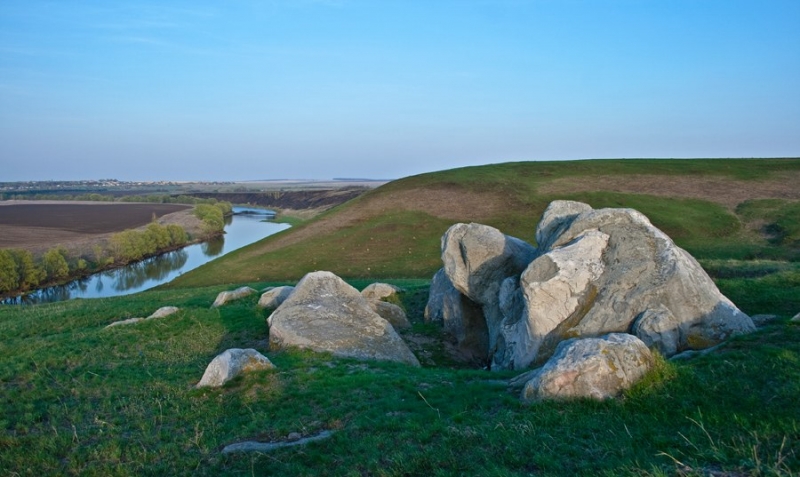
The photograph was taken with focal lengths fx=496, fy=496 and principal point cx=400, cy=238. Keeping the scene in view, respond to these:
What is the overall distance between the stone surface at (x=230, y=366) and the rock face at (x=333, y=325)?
299cm

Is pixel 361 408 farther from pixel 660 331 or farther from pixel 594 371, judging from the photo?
pixel 660 331

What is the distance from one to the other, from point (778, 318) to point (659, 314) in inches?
196

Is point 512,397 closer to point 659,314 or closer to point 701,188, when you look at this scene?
point 659,314

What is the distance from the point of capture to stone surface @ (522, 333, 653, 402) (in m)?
11.3

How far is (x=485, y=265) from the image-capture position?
921 inches

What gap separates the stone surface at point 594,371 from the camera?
1134 cm

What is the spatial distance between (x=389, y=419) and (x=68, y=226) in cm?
12958

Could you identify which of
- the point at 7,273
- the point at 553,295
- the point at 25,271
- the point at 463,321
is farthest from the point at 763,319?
the point at 25,271

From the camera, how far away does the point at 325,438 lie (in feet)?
36.9

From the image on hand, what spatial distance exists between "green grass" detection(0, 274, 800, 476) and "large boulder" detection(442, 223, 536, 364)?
696 centimetres

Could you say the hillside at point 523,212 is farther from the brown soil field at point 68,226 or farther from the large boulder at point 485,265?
the brown soil field at point 68,226

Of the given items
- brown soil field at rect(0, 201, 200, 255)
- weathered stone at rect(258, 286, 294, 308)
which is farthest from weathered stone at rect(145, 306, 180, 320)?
brown soil field at rect(0, 201, 200, 255)

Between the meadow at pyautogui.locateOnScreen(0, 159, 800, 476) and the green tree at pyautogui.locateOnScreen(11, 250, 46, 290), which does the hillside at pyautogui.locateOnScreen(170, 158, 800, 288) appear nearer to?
the meadow at pyautogui.locateOnScreen(0, 159, 800, 476)

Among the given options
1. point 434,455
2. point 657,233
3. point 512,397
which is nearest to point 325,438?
point 434,455
